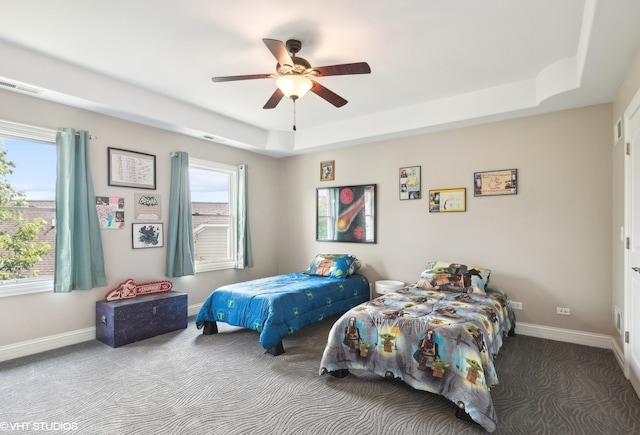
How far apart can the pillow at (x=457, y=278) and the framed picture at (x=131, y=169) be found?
3523 mm

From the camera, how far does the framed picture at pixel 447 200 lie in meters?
4.19

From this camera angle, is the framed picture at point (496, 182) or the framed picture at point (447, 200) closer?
the framed picture at point (496, 182)

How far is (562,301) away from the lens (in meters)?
3.61

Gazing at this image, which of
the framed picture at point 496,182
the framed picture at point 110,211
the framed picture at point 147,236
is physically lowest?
the framed picture at point 147,236

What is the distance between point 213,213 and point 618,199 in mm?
4822

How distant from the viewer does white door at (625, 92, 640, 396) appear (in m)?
2.47

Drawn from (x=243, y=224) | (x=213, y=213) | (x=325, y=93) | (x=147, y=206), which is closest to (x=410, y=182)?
(x=325, y=93)

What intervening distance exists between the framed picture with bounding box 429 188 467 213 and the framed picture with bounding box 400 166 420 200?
21 cm

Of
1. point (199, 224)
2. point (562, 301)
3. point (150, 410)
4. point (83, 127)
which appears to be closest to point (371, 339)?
point (150, 410)

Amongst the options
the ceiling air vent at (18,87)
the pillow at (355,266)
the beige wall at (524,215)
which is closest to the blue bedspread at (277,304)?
the pillow at (355,266)

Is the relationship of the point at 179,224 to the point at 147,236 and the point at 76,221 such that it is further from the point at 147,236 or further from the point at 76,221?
the point at 76,221

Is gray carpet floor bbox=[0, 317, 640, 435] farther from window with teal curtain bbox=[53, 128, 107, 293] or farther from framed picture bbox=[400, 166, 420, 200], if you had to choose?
framed picture bbox=[400, 166, 420, 200]

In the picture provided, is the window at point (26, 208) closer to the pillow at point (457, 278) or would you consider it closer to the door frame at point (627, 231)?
the pillow at point (457, 278)

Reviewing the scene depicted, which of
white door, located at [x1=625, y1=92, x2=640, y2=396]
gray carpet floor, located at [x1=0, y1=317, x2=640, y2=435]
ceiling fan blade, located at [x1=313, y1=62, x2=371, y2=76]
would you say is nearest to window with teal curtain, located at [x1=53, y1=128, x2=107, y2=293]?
gray carpet floor, located at [x1=0, y1=317, x2=640, y2=435]
